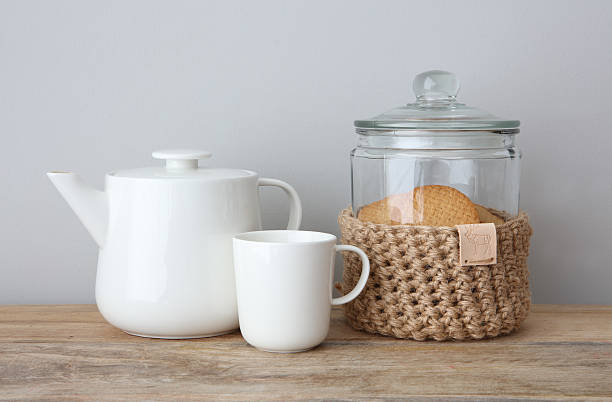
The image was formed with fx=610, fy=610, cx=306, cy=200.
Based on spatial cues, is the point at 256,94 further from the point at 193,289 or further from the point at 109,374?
the point at 109,374

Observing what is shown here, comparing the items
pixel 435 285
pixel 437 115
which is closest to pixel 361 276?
pixel 435 285

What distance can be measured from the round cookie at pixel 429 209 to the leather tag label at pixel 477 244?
0.03 metres

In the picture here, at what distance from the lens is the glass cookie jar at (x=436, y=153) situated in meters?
0.72

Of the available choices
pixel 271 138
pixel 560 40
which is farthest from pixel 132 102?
pixel 560 40

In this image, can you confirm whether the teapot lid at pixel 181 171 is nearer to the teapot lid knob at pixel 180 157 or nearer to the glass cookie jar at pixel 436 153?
the teapot lid knob at pixel 180 157

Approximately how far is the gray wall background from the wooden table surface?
23 centimetres

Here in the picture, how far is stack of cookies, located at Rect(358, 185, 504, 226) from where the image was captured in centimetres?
71

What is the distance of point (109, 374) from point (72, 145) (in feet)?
1.35

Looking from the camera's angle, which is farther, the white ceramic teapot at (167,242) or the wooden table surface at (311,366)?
the white ceramic teapot at (167,242)

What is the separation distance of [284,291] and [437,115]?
0.27 metres

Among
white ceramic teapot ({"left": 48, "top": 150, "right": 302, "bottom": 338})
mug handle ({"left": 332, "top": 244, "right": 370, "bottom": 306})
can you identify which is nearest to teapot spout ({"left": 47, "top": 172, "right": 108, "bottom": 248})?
white ceramic teapot ({"left": 48, "top": 150, "right": 302, "bottom": 338})

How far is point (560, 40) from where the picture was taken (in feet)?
2.92

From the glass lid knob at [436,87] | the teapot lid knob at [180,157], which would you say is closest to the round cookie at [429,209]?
the glass lid knob at [436,87]

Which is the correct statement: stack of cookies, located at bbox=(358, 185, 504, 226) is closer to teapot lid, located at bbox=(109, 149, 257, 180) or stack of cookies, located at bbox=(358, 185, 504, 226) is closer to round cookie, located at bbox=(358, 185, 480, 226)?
round cookie, located at bbox=(358, 185, 480, 226)
